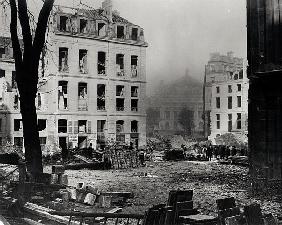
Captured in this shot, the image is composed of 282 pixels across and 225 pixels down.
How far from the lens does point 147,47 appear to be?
4997 centimetres

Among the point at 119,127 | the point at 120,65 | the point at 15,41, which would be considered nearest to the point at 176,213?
the point at 15,41

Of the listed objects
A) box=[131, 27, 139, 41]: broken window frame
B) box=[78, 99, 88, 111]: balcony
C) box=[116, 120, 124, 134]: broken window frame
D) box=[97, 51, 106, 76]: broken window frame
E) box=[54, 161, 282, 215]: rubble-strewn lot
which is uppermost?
box=[131, 27, 139, 41]: broken window frame

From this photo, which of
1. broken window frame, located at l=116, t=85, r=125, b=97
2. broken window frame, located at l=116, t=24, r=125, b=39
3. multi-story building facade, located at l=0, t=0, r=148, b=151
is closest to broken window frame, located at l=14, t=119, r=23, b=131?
multi-story building facade, located at l=0, t=0, r=148, b=151

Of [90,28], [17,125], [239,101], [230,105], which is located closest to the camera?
[17,125]

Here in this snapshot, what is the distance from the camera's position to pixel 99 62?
47.2 meters

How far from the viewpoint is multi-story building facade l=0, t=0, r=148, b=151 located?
42.5 meters

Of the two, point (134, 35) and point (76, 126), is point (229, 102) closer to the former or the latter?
point (134, 35)

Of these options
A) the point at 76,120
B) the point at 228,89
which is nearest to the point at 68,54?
the point at 76,120

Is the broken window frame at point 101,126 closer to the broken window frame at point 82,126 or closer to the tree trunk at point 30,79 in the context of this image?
the broken window frame at point 82,126

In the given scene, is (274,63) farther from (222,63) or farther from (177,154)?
(222,63)

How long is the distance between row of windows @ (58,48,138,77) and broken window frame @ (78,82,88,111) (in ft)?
5.08

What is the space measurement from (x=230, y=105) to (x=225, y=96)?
152cm

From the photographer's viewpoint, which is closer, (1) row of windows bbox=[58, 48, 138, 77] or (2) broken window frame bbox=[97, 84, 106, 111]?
(1) row of windows bbox=[58, 48, 138, 77]

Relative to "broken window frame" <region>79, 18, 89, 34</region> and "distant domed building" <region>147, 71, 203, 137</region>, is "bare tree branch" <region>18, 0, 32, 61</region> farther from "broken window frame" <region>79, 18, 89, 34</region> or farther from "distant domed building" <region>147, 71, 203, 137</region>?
"distant domed building" <region>147, 71, 203, 137</region>
